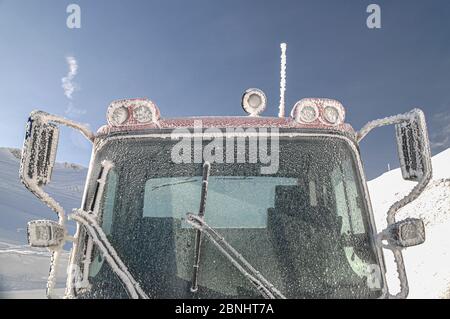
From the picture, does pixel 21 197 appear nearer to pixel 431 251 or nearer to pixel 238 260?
pixel 431 251

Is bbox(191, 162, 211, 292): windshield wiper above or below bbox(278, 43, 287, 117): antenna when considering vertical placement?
below

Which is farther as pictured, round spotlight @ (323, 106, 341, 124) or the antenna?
the antenna

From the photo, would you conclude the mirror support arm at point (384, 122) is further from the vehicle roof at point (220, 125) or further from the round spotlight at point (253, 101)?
the round spotlight at point (253, 101)

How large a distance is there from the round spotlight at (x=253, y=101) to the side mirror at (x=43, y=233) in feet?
5.64

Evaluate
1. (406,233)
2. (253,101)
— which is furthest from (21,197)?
(406,233)

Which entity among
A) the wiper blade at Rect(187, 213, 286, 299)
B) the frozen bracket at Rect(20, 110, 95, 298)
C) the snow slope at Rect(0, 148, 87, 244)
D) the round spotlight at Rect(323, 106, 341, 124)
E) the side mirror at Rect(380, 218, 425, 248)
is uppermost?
the snow slope at Rect(0, 148, 87, 244)

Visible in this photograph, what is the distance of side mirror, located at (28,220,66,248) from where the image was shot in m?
2.47

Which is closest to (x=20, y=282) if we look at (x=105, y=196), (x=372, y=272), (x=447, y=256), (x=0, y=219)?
(x=105, y=196)

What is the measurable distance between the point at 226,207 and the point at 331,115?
2.92 ft

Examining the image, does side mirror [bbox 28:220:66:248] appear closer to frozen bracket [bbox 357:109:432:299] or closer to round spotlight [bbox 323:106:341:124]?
round spotlight [bbox 323:106:341:124]

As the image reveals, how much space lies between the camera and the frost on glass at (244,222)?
238 cm

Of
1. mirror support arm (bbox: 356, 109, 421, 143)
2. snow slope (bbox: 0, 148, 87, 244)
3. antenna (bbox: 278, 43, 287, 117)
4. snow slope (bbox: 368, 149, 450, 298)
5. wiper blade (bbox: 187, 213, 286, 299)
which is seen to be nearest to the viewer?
wiper blade (bbox: 187, 213, 286, 299)

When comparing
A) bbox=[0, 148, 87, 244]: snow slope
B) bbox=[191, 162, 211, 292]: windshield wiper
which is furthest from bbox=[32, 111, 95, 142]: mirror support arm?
bbox=[0, 148, 87, 244]: snow slope

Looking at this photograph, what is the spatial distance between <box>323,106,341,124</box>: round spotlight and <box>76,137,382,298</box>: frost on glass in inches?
5.0
